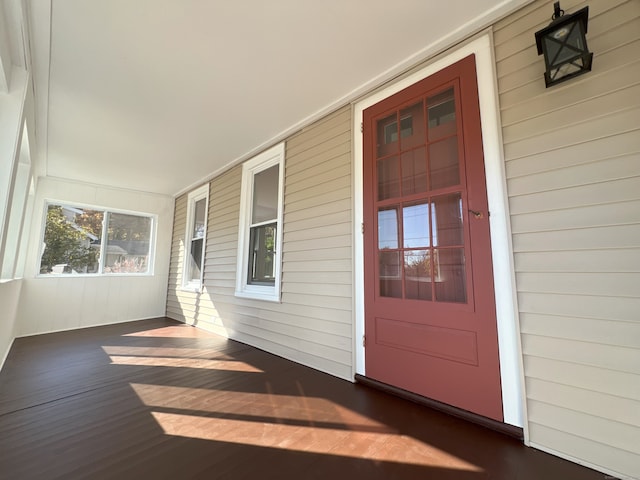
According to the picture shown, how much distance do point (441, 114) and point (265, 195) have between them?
2.58 meters

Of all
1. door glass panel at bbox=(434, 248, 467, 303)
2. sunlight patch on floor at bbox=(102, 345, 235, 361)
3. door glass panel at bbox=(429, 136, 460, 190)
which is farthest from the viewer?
sunlight patch on floor at bbox=(102, 345, 235, 361)

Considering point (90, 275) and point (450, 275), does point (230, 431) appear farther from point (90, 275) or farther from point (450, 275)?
point (90, 275)

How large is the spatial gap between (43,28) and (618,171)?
3.79 m

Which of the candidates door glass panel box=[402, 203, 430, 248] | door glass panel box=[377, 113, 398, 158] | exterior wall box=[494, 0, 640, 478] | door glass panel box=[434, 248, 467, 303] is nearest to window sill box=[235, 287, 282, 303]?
door glass panel box=[402, 203, 430, 248]

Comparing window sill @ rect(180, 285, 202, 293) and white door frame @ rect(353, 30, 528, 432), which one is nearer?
white door frame @ rect(353, 30, 528, 432)

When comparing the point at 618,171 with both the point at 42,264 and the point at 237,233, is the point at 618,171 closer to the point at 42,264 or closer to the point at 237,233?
the point at 237,233

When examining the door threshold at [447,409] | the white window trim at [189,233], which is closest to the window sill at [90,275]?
the white window trim at [189,233]

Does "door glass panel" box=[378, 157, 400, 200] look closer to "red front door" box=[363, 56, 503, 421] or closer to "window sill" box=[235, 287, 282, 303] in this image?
"red front door" box=[363, 56, 503, 421]

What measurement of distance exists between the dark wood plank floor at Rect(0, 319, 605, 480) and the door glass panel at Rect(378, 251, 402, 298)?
0.82m

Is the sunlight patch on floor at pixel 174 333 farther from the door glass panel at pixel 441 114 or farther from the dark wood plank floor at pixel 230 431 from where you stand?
the door glass panel at pixel 441 114

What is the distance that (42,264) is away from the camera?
15.7 feet

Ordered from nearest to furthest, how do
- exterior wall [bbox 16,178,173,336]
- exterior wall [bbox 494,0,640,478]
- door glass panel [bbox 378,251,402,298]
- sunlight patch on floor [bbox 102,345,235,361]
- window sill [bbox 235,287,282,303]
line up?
exterior wall [bbox 494,0,640,478]
door glass panel [bbox 378,251,402,298]
sunlight patch on floor [bbox 102,345,235,361]
window sill [bbox 235,287,282,303]
exterior wall [bbox 16,178,173,336]

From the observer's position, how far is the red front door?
1851 millimetres

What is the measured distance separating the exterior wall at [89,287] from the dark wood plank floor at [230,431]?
2.30 meters
